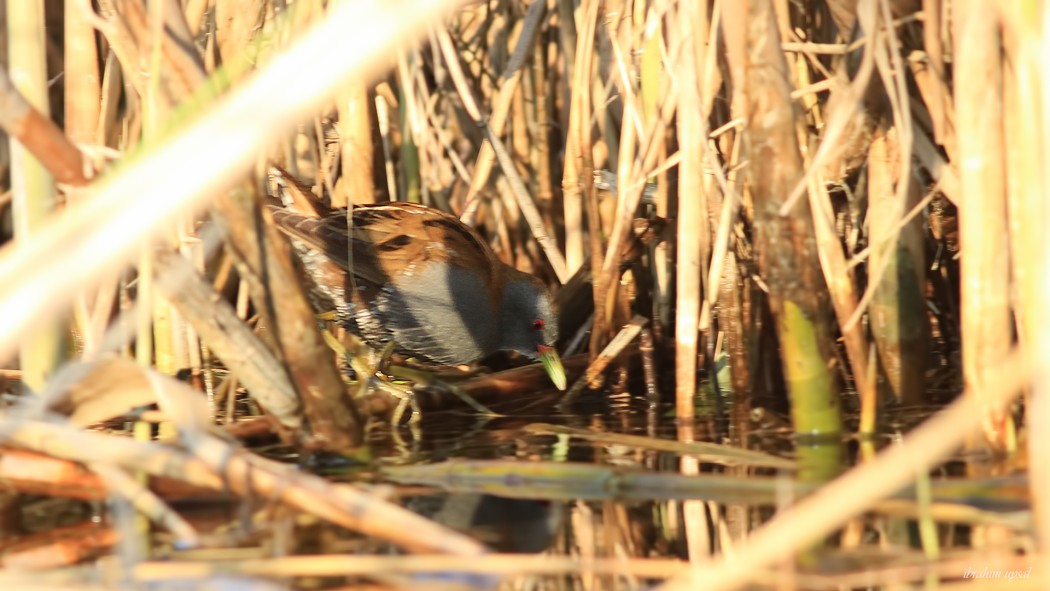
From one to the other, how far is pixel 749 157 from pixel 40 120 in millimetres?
1536

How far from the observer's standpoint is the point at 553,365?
397cm

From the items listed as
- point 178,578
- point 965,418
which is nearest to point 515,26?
point 178,578

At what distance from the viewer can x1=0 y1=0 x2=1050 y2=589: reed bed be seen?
1652 mm

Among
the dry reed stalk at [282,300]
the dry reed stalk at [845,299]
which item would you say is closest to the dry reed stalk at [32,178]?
the dry reed stalk at [282,300]

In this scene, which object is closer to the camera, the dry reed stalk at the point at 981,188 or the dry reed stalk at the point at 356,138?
the dry reed stalk at the point at 981,188

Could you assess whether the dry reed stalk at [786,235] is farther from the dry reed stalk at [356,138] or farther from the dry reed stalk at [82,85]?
the dry reed stalk at [82,85]

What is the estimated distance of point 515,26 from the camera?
4520 mm

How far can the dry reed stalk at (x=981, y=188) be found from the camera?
249 cm

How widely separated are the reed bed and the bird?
13 cm

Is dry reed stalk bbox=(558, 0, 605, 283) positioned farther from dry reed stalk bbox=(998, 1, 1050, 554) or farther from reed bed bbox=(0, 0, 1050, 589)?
dry reed stalk bbox=(998, 1, 1050, 554)

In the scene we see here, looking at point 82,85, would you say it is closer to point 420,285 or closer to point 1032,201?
point 420,285

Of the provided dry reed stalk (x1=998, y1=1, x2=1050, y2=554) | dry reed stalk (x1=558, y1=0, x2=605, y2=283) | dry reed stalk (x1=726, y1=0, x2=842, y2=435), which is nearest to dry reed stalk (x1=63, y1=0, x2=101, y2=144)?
dry reed stalk (x1=558, y1=0, x2=605, y2=283)

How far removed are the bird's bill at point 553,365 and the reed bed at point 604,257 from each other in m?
0.08

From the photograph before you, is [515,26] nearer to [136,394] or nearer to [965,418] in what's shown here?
[136,394]
